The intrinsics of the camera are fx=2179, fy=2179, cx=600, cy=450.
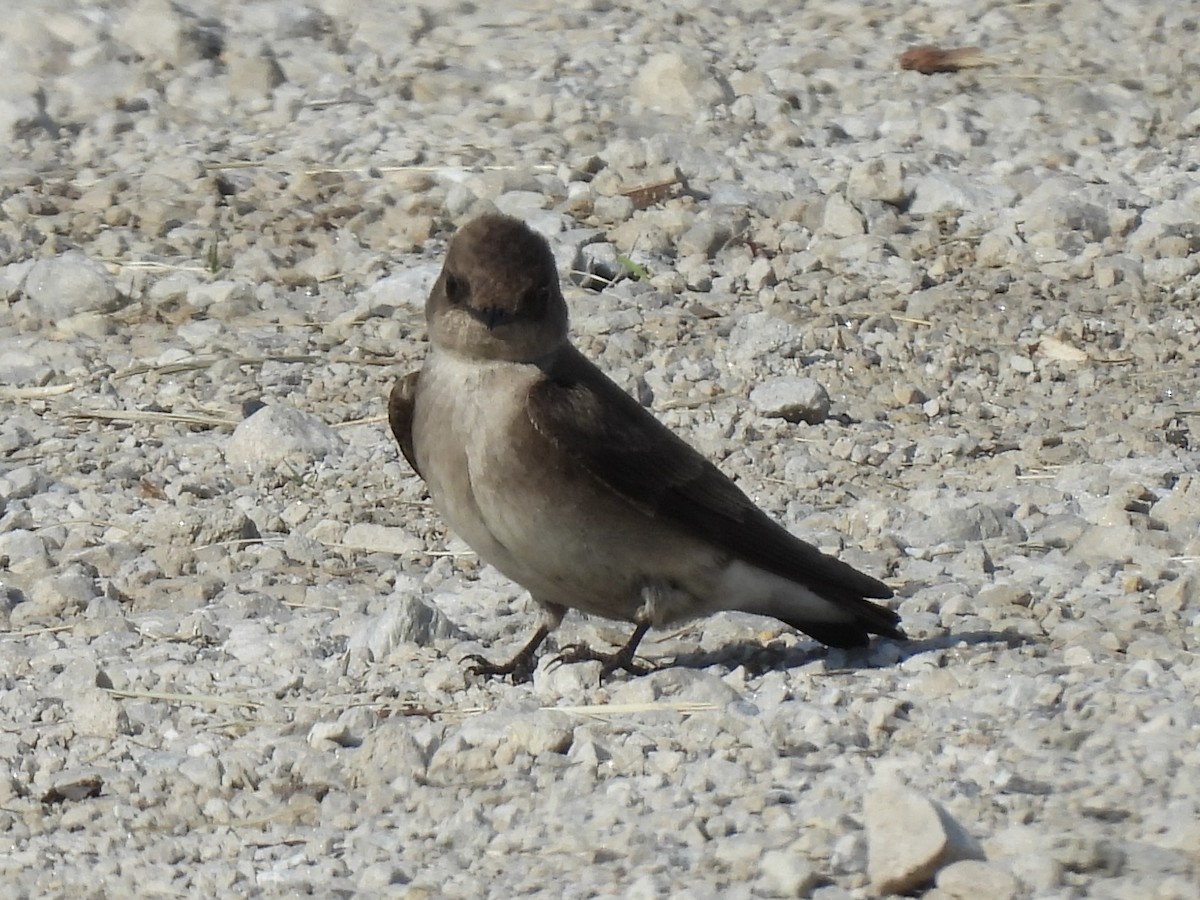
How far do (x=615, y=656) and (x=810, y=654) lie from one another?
1.89ft

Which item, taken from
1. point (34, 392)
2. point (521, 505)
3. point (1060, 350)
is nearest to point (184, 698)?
point (521, 505)

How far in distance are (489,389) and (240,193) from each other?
4174mm

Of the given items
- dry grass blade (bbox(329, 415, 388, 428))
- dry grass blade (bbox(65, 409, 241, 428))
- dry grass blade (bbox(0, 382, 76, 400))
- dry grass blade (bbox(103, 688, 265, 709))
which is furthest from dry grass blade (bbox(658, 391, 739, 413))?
dry grass blade (bbox(103, 688, 265, 709))

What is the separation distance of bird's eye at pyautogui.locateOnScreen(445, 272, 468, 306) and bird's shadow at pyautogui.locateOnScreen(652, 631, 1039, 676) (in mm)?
1132

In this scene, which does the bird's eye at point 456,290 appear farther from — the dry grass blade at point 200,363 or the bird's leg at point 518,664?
the dry grass blade at point 200,363

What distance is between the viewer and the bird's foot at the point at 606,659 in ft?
18.8

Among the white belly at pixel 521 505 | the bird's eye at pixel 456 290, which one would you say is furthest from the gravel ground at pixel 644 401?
the bird's eye at pixel 456 290

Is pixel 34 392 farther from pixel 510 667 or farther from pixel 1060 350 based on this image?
pixel 1060 350

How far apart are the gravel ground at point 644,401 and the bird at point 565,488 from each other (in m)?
0.19

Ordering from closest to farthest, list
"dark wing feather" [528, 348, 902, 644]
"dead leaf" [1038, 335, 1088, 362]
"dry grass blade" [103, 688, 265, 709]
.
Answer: "dry grass blade" [103, 688, 265, 709]
"dark wing feather" [528, 348, 902, 644]
"dead leaf" [1038, 335, 1088, 362]

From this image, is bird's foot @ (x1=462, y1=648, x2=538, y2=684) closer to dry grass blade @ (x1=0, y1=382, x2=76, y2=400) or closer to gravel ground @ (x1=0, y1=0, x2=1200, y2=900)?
gravel ground @ (x1=0, y1=0, x2=1200, y2=900)

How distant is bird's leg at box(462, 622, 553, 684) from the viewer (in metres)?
5.70

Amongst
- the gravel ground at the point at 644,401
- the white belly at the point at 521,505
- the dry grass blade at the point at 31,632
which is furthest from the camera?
the dry grass blade at the point at 31,632

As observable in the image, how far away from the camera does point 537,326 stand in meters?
5.89
